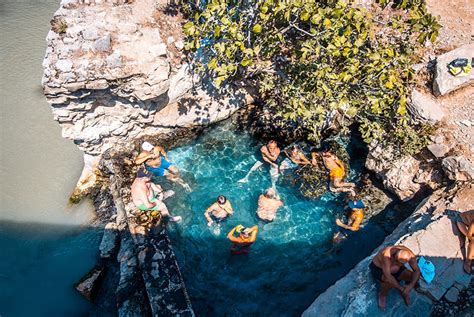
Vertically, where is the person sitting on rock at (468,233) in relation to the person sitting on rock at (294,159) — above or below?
above

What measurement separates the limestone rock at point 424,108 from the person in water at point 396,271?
4.22 m

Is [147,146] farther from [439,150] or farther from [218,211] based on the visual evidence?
[439,150]

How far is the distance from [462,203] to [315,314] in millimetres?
4511

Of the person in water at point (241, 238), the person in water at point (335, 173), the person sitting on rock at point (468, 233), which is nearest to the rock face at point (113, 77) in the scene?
the person in water at point (241, 238)

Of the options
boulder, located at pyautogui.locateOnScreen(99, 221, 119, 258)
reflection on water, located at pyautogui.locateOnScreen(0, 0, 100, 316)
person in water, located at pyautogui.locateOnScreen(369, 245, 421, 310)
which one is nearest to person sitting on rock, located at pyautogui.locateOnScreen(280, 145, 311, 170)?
person in water, located at pyautogui.locateOnScreen(369, 245, 421, 310)

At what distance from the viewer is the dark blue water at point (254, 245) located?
953 cm

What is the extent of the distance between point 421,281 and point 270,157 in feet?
17.7

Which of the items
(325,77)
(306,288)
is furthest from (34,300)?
(325,77)

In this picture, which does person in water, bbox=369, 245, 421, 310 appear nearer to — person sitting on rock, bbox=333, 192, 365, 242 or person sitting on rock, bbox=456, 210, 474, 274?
person sitting on rock, bbox=456, 210, 474, 274

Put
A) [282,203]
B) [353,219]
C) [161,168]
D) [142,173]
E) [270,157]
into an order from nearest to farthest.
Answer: [353,219] < [142,173] < [282,203] < [161,168] < [270,157]

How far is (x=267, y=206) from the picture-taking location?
10.6 meters

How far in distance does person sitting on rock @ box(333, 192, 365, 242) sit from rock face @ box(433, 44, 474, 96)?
3.85 m

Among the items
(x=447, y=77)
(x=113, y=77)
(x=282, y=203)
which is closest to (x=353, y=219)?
(x=282, y=203)

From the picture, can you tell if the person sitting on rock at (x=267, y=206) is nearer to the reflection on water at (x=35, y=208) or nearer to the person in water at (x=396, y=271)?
the person in water at (x=396, y=271)
